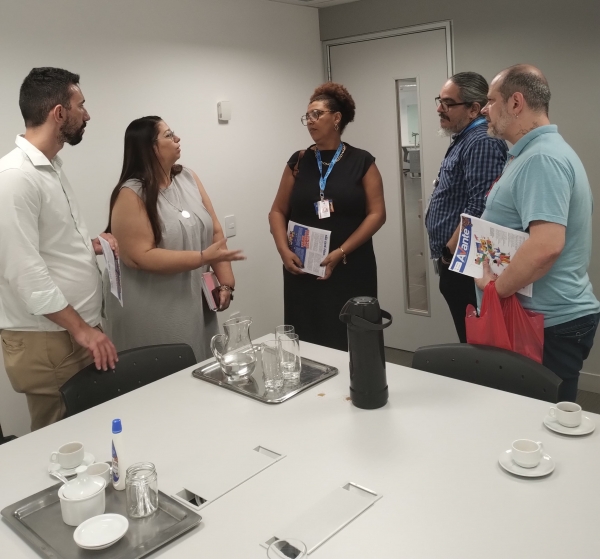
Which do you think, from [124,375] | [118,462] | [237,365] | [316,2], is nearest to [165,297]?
[124,375]

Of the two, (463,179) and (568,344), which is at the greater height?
(463,179)

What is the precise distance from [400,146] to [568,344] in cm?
235

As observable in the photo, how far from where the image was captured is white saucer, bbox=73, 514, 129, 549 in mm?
1139

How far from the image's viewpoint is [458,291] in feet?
9.54

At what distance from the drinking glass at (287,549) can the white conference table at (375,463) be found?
0.08ft

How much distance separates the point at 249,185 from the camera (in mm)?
3986

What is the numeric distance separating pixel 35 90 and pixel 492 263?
1716 mm

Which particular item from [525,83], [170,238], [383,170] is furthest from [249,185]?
[525,83]

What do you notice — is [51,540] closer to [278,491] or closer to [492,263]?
[278,491]

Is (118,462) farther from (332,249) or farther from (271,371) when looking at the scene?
(332,249)

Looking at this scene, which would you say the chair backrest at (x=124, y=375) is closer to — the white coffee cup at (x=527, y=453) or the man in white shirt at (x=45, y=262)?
the man in white shirt at (x=45, y=262)

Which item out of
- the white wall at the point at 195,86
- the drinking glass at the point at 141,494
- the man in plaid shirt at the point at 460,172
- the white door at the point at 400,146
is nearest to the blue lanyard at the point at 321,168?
the man in plaid shirt at the point at 460,172

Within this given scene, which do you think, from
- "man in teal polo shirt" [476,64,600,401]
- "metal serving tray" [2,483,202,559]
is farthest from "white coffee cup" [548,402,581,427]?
"metal serving tray" [2,483,202,559]

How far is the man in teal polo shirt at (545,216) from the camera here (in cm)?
193
